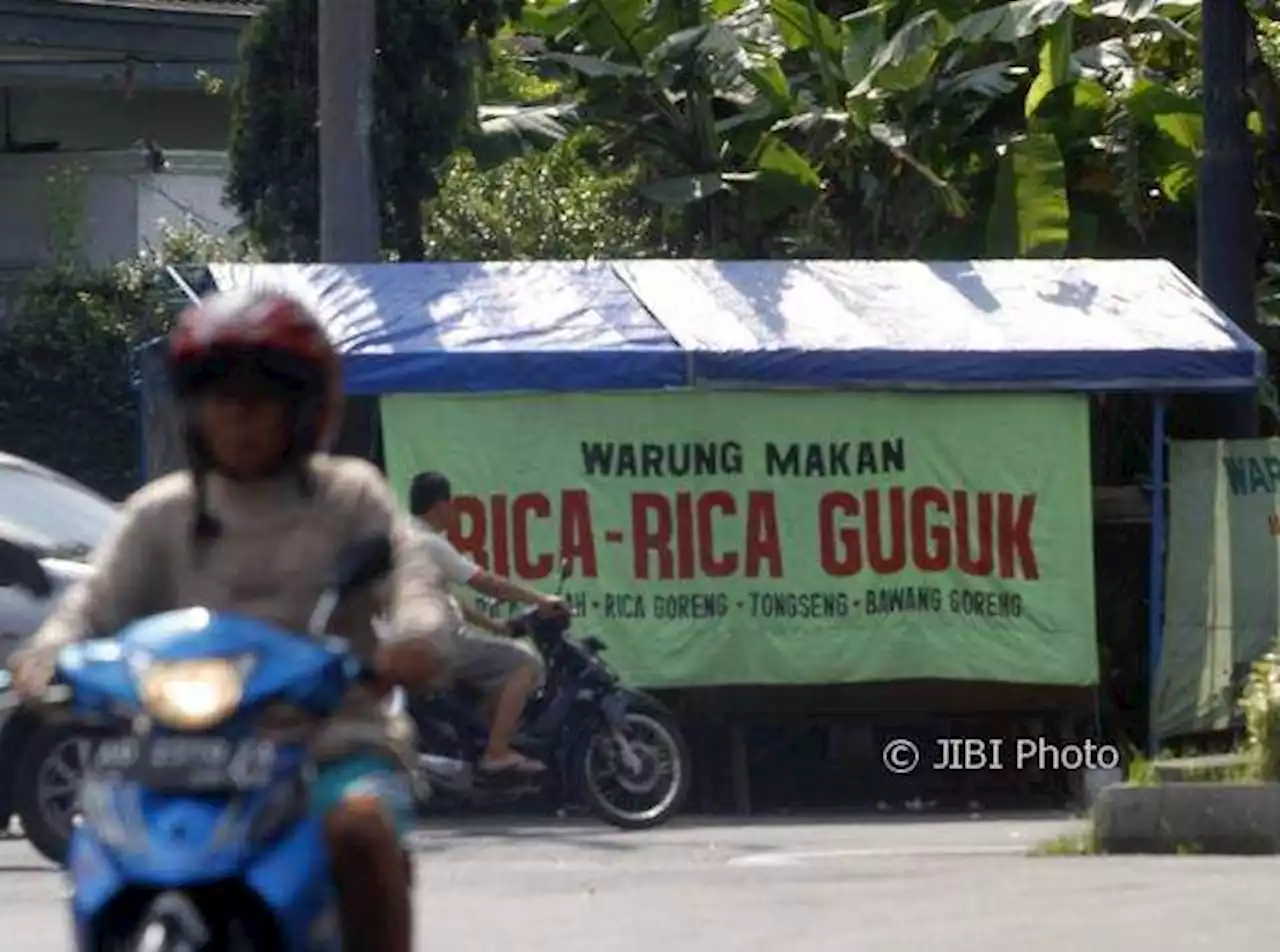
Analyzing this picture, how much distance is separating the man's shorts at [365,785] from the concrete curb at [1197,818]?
7.46 m

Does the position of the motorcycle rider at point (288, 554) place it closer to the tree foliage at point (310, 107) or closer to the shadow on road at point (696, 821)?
the shadow on road at point (696, 821)

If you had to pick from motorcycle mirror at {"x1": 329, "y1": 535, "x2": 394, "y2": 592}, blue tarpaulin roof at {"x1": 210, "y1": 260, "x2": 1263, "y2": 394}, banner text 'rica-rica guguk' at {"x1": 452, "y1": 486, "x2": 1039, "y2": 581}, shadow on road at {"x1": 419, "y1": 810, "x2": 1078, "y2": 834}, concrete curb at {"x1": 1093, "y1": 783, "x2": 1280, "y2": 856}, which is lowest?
shadow on road at {"x1": 419, "y1": 810, "x2": 1078, "y2": 834}

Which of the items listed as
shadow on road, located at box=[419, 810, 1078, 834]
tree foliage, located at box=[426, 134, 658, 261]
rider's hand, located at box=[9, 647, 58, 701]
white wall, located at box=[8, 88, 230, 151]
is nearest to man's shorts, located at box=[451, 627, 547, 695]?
shadow on road, located at box=[419, 810, 1078, 834]

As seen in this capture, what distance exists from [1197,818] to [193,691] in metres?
8.06

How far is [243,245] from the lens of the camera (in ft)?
77.8

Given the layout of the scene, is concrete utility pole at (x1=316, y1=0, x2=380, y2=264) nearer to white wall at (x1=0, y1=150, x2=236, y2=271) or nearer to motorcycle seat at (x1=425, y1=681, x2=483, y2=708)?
motorcycle seat at (x1=425, y1=681, x2=483, y2=708)

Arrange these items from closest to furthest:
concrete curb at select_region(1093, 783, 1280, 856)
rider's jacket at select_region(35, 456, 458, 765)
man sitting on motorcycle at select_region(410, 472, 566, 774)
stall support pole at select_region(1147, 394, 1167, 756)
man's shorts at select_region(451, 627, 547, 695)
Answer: rider's jacket at select_region(35, 456, 458, 765)
concrete curb at select_region(1093, 783, 1280, 856)
man sitting on motorcycle at select_region(410, 472, 566, 774)
man's shorts at select_region(451, 627, 547, 695)
stall support pole at select_region(1147, 394, 1167, 756)

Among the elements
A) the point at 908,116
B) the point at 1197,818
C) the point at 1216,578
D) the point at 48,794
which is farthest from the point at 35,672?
the point at 908,116

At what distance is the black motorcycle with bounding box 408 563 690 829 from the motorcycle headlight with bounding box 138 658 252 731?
9384 millimetres

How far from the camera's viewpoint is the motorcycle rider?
4.98 metres

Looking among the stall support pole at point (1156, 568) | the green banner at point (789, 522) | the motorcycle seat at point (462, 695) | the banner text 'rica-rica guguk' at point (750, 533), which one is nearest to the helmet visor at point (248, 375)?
the motorcycle seat at point (462, 695)

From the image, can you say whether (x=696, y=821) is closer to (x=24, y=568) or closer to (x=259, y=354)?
(x=24, y=568)

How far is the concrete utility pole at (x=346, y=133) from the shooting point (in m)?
17.1

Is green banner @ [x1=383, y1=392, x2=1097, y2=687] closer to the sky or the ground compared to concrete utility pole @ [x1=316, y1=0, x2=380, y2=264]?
closer to the ground
